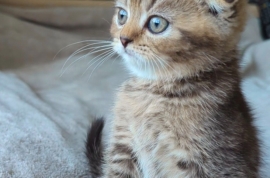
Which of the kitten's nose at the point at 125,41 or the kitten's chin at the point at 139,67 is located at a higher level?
the kitten's nose at the point at 125,41

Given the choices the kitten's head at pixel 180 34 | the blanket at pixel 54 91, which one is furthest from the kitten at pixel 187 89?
the blanket at pixel 54 91

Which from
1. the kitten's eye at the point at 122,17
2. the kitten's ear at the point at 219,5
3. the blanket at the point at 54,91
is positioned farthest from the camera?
the blanket at the point at 54,91

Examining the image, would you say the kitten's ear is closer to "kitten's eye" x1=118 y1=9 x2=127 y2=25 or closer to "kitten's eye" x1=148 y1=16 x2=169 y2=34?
"kitten's eye" x1=148 y1=16 x2=169 y2=34

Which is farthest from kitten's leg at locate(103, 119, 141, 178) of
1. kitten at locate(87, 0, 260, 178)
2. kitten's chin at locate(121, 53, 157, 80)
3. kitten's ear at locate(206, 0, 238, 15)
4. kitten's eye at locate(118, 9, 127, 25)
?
kitten's ear at locate(206, 0, 238, 15)

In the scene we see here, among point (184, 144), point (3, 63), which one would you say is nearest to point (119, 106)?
point (184, 144)

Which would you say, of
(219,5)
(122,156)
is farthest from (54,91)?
(219,5)

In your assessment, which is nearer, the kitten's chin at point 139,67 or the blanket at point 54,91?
the kitten's chin at point 139,67

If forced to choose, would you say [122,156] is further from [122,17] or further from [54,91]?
[54,91]

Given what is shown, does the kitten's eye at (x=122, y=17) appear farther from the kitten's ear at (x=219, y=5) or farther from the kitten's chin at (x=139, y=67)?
the kitten's ear at (x=219, y=5)

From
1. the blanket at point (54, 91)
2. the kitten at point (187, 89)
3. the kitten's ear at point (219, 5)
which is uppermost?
the kitten's ear at point (219, 5)
